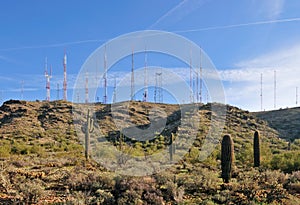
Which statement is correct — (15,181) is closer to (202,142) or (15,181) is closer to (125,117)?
(202,142)

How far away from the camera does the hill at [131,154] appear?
1006 cm

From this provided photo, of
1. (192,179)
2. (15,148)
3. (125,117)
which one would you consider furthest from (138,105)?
(192,179)

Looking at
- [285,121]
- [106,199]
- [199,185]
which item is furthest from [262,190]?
[285,121]

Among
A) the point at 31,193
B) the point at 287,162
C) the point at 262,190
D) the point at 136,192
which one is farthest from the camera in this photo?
the point at 287,162

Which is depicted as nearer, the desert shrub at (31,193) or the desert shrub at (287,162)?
the desert shrub at (31,193)

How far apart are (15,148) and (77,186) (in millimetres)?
20319

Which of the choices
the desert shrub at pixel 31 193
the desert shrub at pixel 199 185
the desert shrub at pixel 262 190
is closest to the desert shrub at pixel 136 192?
the desert shrub at pixel 199 185

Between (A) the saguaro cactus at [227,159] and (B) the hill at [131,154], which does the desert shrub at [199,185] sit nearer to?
(B) the hill at [131,154]

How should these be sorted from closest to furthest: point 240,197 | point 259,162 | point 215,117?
point 240,197
point 259,162
point 215,117

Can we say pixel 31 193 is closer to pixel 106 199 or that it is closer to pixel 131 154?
pixel 106 199

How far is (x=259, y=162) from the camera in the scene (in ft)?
63.1

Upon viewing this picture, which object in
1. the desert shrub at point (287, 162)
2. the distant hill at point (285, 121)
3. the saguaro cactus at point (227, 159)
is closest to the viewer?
the saguaro cactus at point (227, 159)

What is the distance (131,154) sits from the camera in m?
24.6

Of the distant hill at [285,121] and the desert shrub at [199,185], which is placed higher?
the distant hill at [285,121]
